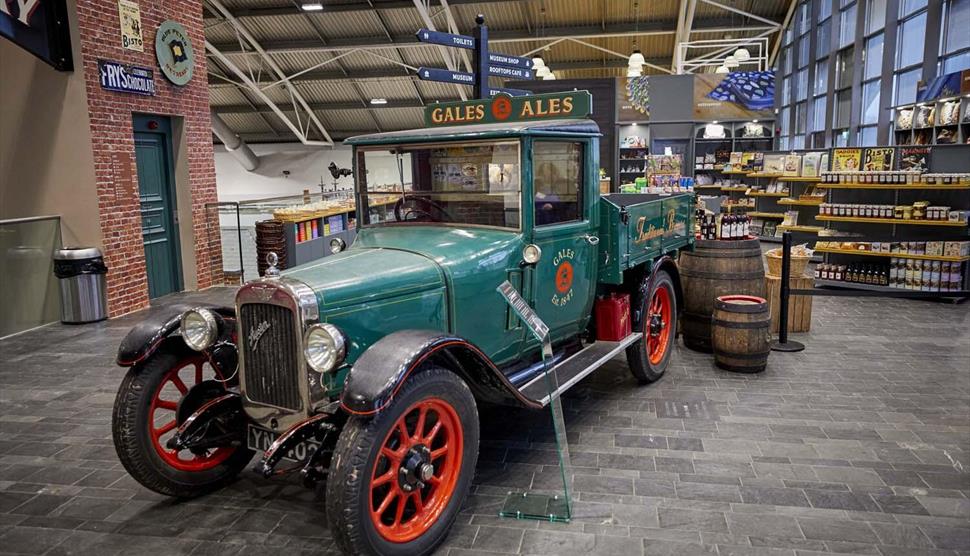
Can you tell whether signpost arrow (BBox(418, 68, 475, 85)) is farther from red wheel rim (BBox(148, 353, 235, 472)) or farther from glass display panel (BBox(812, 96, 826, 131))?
glass display panel (BBox(812, 96, 826, 131))

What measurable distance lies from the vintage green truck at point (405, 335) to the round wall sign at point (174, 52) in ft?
17.5

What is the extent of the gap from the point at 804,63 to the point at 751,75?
7377 millimetres

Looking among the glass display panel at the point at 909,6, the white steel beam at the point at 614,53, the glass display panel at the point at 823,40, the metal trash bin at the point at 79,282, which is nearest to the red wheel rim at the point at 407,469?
the metal trash bin at the point at 79,282

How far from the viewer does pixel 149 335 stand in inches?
135

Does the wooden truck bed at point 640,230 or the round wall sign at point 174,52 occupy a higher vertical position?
the round wall sign at point 174,52

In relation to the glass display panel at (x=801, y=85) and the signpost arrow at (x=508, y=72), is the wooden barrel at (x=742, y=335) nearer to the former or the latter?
the signpost arrow at (x=508, y=72)

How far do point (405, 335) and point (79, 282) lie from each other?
6004 mm

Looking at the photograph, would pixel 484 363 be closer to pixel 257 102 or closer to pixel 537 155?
pixel 537 155

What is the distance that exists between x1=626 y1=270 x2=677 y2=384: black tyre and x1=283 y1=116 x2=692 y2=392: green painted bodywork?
1.85 feet

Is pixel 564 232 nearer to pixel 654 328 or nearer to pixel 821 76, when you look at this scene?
pixel 654 328

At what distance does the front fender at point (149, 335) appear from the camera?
3.41 m

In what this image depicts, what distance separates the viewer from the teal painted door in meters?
8.56

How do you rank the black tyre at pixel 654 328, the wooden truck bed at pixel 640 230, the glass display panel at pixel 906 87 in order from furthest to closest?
the glass display panel at pixel 906 87 < the black tyre at pixel 654 328 < the wooden truck bed at pixel 640 230

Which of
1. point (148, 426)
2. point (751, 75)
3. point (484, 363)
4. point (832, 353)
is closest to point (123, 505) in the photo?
point (148, 426)
